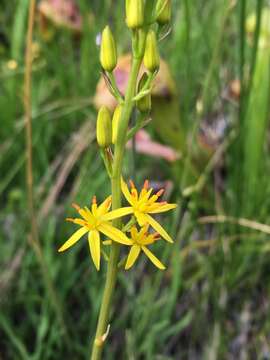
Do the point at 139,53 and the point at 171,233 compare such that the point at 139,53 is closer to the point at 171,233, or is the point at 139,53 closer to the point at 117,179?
the point at 117,179

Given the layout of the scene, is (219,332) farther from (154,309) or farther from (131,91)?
(131,91)

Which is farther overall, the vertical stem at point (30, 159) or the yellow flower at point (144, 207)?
the vertical stem at point (30, 159)

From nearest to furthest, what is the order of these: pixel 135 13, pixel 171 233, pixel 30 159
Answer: pixel 135 13 → pixel 30 159 → pixel 171 233

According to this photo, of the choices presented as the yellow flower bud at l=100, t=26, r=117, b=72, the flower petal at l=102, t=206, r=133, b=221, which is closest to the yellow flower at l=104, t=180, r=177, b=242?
the flower petal at l=102, t=206, r=133, b=221

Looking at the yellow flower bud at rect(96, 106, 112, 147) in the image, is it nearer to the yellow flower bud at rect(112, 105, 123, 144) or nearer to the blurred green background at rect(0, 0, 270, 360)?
the yellow flower bud at rect(112, 105, 123, 144)

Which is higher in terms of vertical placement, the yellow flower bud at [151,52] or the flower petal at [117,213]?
the yellow flower bud at [151,52]

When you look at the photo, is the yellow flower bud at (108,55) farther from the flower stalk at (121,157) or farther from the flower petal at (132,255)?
the flower petal at (132,255)

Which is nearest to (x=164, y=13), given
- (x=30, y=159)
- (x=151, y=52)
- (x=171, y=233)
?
(x=151, y=52)

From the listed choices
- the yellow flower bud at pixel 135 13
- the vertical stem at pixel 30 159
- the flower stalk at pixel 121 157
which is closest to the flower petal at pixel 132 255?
the flower stalk at pixel 121 157
